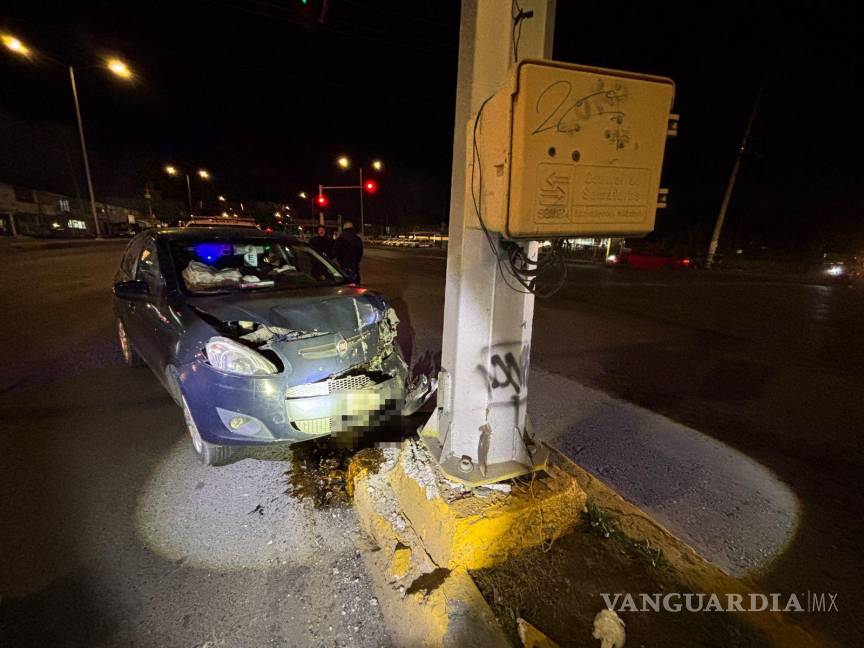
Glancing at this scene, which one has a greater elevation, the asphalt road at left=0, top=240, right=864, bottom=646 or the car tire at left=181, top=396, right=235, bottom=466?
the car tire at left=181, top=396, right=235, bottom=466

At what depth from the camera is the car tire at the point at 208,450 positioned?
8.78 ft

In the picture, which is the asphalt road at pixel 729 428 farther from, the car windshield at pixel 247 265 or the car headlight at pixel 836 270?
the car headlight at pixel 836 270

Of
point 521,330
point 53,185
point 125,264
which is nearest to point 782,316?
point 521,330

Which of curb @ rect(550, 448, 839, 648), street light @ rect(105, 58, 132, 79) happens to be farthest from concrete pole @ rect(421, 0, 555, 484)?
street light @ rect(105, 58, 132, 79)

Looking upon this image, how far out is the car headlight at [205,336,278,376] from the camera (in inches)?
99.0

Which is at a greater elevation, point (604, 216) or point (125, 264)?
point (604, 216)

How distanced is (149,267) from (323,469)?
2610 mm

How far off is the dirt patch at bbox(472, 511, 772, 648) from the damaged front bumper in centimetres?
137

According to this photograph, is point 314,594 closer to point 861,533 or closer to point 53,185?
point 861,533

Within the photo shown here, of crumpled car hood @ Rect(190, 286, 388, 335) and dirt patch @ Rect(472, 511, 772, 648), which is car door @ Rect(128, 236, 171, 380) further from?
dirt patch @ Rect(472, 511, 772, 648)

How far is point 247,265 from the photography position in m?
4.39

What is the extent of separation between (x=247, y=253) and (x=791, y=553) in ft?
16.6

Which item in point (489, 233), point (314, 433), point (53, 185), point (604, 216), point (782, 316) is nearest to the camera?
point (604, 216)

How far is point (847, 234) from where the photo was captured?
30.8 metres
